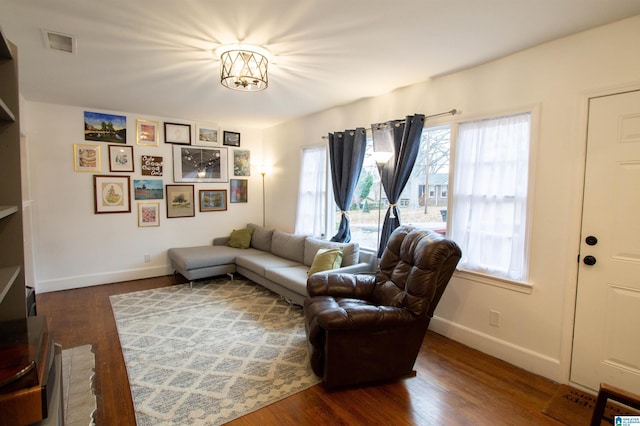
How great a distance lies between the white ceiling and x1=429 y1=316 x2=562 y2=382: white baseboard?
2418 mm

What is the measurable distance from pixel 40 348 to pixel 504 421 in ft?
8.16

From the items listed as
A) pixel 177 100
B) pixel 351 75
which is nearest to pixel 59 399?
pixel 351 75

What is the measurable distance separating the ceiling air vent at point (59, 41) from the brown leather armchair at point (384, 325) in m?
2.75

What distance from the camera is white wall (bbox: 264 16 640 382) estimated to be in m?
2.22

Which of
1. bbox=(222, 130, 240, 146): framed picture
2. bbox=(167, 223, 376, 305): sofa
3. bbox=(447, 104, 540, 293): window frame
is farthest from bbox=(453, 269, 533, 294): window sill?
bbox=(222, 130, 240, 146): framed picture

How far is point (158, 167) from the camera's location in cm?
492

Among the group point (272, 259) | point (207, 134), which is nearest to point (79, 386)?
point (272, 259)

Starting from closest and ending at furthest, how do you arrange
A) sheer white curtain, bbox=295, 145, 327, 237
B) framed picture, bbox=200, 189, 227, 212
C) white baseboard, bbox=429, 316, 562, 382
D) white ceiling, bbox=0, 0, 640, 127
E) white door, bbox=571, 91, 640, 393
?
white ceiling, bbox=0, 0, 640, 127 → white door, bbox=571, 91, 640, 393 → white baseboard, bbox=429, 316, 562, 382 → sheer white curtain, bbox=295, 145, 327, 237 → framed picture, bbox=200, 189, 227, 212

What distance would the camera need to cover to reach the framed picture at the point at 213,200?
5395mm

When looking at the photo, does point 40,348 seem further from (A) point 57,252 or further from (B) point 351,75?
(A) point 57,252

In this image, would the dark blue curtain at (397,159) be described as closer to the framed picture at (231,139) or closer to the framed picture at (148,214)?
the framed picture at (231,139)

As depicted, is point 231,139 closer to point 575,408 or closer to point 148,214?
point 148,214

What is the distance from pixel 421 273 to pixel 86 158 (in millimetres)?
4644

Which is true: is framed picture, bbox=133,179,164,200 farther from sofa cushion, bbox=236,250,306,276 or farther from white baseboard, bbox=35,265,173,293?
sofa cushion, bbox=236,250,306,276
